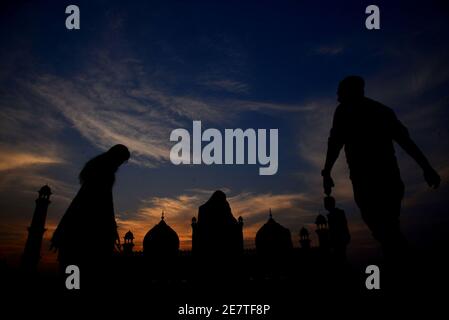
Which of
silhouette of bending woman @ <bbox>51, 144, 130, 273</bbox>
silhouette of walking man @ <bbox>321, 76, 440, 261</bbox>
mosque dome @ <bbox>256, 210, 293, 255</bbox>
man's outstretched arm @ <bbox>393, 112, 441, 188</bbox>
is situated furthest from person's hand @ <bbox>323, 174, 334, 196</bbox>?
mosque dome @ <bbox>256, 210, 293, 255</bbox>

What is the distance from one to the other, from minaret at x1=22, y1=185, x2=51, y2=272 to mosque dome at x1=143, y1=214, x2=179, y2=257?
12.5m

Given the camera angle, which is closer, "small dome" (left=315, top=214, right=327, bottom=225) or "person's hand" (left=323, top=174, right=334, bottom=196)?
"person's hand" (left=323, top=174, right=334, bottom=196)

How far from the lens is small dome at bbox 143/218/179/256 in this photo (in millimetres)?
36906

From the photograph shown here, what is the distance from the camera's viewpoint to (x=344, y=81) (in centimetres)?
355

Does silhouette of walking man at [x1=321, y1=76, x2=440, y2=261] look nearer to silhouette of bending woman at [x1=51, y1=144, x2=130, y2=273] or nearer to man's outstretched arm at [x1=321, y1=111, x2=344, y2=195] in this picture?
man's outstretched arm at [x1=321, y1=111, x2=344, y2=195]

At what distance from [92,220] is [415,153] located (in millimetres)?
4514

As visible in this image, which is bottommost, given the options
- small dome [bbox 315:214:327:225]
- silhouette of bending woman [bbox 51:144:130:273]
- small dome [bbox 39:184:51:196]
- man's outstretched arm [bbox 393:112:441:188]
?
small dome [bbox 315:214:327:225]

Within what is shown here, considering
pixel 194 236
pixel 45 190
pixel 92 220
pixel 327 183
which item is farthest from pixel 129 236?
pixel 327 183

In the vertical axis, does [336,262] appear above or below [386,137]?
below
